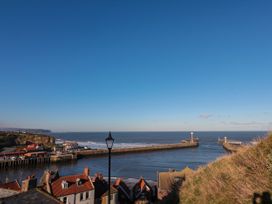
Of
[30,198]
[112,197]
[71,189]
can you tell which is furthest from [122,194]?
[30,198]

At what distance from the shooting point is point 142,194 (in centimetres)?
3803

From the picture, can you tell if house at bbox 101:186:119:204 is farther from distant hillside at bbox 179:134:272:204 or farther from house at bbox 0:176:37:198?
distant hillside at bbox 179:134:272:204

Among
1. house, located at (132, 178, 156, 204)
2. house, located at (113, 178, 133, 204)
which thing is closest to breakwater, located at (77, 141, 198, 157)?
house, located at (132, 178, 156, 204)

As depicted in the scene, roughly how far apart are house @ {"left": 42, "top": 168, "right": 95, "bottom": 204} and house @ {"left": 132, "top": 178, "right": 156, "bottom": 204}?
771cm

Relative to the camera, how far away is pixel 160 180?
39312 millimetres

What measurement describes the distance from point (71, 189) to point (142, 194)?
37.4 ft

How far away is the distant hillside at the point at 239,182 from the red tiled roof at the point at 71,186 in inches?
828

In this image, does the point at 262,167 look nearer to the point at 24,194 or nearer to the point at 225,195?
the point at 225,195

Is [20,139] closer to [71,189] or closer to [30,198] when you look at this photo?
[71,189]

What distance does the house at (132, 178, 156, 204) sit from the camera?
3753cm

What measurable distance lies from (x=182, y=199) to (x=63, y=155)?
90095 millimetres

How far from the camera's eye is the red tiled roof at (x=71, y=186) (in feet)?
98.8

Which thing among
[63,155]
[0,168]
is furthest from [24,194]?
[63,155]

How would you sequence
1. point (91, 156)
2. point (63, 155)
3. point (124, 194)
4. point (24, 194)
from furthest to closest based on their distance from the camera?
point (91, 156)
point (63, 155)
point (124, 194)
point (24, 194)
